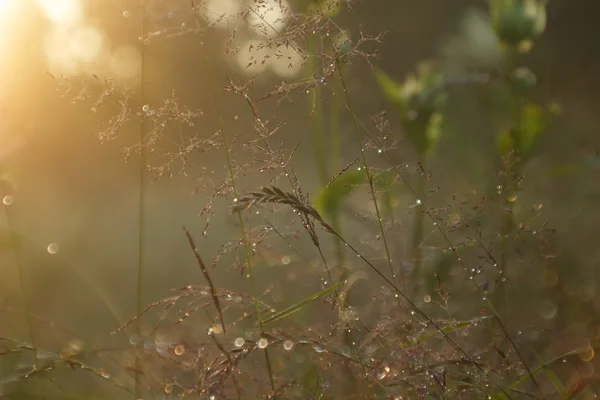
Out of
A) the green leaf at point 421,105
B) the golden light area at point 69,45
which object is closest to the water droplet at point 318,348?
the green leaf at point 421,105

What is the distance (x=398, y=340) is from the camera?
2.23ft

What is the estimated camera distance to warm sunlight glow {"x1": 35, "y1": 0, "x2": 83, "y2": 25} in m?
1.69

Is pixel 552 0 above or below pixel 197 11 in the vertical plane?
above

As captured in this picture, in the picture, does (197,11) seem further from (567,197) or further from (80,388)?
(567,197)

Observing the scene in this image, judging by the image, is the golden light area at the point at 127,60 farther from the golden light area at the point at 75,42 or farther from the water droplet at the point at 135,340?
the water droplet at the point at 135,340

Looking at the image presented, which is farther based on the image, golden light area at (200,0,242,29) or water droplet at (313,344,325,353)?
golden light area at (200,0,242,29)

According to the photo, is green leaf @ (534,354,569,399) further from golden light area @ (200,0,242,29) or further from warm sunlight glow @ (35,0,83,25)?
warm sunlight glow @ (35,0,83,25)

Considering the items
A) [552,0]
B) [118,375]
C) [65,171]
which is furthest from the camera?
[65,171]

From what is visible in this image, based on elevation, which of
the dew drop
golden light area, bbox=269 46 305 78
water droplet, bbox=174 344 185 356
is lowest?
the dew drop

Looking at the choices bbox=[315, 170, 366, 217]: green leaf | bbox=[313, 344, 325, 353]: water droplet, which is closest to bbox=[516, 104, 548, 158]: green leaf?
bbox=[315, 170, 366, 217]: green leaf

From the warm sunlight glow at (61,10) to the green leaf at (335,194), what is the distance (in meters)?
1.09

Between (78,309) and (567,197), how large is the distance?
115 centimetres

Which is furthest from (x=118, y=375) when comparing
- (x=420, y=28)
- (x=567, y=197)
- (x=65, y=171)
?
(x=420, y=28)

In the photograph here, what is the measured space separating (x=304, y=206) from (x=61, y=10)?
4.49 feet
